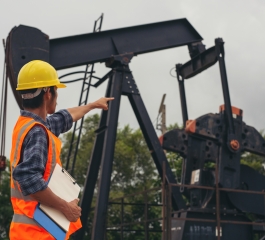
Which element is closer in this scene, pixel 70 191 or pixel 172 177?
pixel 70 191

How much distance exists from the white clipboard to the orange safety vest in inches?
1.4

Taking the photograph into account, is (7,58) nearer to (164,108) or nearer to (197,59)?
(197,59)

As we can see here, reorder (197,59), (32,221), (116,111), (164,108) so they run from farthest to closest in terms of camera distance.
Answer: (164,108) < (197,59) < (116,111) < (32,221)

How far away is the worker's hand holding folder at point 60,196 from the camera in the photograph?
2867 mm

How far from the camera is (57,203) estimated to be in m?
2.89

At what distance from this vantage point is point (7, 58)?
920 centimetres

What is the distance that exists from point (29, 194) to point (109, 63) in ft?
24.9

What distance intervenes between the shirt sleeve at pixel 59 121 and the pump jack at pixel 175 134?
18.7ft

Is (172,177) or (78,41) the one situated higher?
(78,41)

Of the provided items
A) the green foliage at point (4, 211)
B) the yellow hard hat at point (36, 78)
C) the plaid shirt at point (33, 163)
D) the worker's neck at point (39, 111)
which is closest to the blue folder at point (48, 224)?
the plaid shirt at point (33, 163)

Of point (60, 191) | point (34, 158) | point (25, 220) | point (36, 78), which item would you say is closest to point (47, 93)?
point (36, 78)

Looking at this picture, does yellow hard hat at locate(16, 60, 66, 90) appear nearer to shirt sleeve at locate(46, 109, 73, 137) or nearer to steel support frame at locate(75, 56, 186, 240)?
shirt sleeve at locate(46, 109, 73, 137)

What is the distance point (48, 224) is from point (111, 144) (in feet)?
22.7

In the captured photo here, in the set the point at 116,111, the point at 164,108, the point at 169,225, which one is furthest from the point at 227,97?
the point at 164,108
